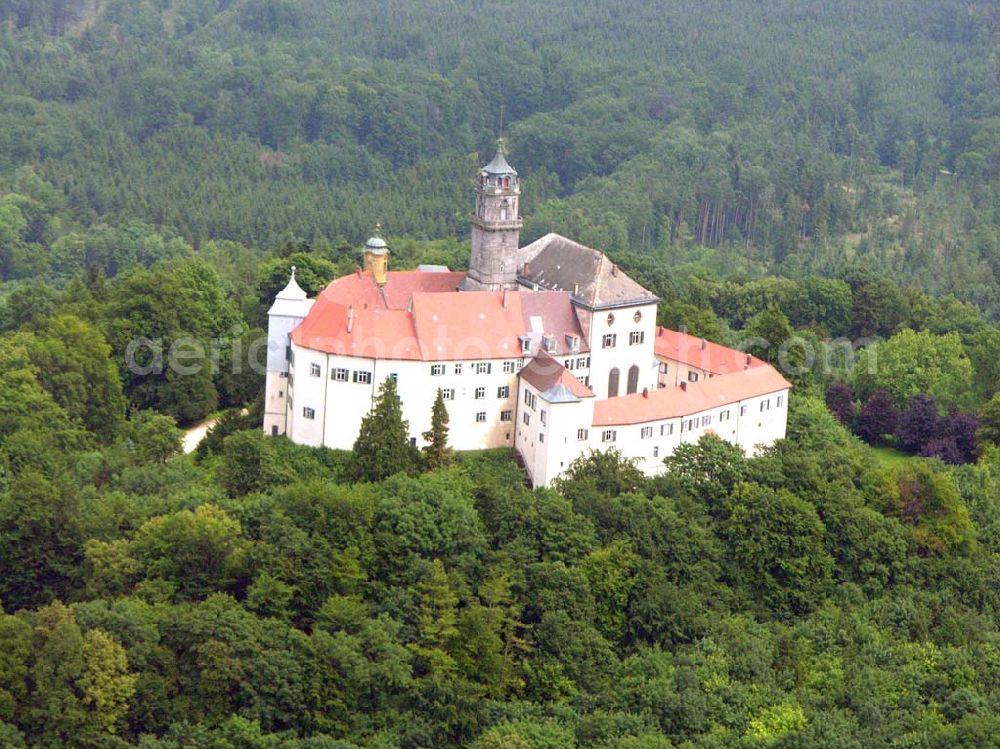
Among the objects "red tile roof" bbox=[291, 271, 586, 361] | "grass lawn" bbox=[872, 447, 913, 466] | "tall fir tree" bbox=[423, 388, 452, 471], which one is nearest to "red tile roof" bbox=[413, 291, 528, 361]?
"red tile roof" bbox=[291, 271, 586, 361]

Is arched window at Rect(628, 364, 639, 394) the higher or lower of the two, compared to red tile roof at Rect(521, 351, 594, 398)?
lower

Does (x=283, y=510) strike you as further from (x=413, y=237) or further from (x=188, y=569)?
(x=413, y=237)

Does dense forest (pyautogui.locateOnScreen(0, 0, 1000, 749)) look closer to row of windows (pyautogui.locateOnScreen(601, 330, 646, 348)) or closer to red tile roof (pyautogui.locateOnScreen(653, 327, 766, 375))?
red tile roof (pyautogui.locateOnScreen(653, 327, 766, 375))

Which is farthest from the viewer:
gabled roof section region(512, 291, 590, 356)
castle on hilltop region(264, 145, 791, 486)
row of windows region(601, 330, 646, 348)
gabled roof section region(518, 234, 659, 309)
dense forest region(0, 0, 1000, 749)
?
row of windows region(601, 330, 646, 348)

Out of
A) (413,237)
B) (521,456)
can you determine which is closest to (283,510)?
(521,456)


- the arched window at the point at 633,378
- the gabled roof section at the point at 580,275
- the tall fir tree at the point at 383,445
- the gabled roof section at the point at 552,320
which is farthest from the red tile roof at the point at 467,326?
the arched window at the point at 633,378
